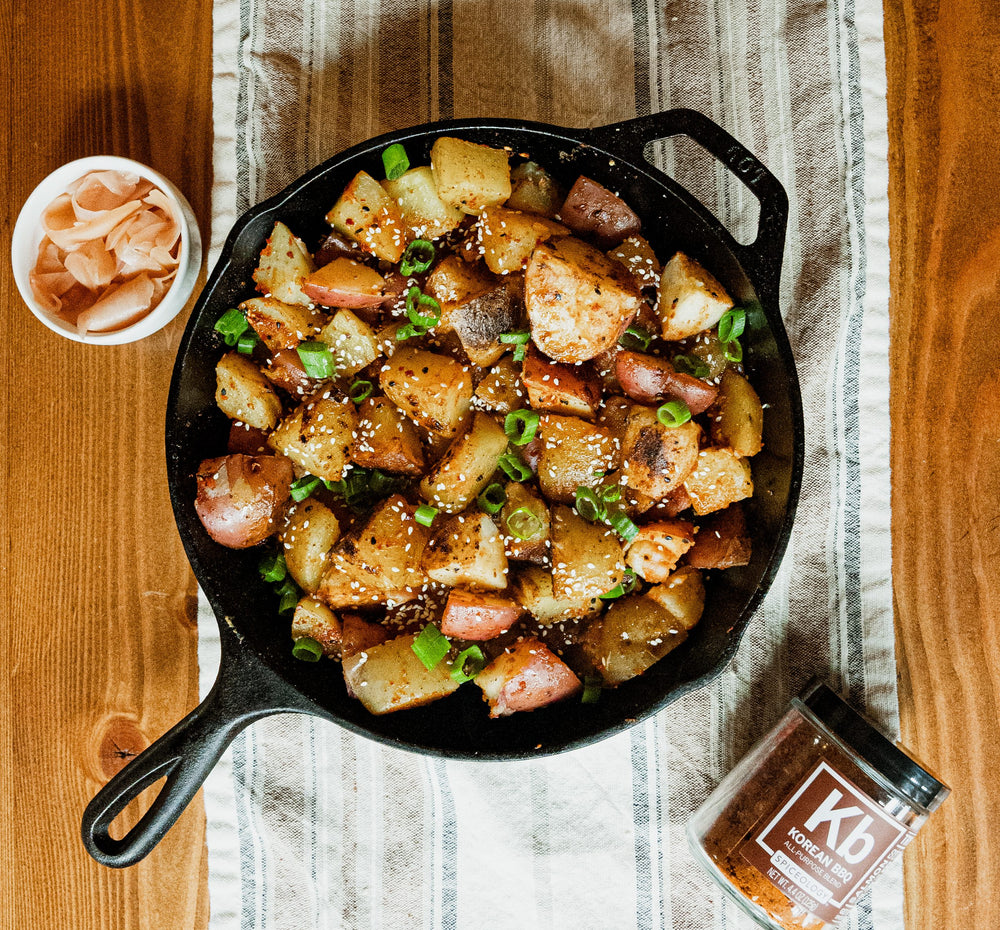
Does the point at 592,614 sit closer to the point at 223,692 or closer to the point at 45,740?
the point at 223,692

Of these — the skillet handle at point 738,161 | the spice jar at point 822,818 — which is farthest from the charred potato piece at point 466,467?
the spice jar at point 822,818

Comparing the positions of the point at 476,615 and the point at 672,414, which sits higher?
the point at 672,414

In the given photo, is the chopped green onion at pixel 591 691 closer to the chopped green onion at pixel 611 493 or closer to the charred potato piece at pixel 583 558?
the charred potato piece at pixel 583 558

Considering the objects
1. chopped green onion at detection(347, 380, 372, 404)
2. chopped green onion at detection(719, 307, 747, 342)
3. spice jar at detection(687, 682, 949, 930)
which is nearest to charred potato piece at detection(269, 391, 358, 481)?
chopped green onion at detection(347, 380, 372, 404)

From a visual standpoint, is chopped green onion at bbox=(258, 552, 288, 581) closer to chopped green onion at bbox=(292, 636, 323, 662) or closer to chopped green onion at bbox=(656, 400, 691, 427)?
chopped green onion at bbox=(292, 636, 323, 662)

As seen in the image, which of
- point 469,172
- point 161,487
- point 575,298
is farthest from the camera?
point 161,487

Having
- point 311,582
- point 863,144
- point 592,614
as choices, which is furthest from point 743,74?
point 311,582

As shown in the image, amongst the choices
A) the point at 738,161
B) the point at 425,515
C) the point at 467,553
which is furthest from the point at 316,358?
the point at 738,161

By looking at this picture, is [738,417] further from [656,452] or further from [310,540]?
[310,540]
